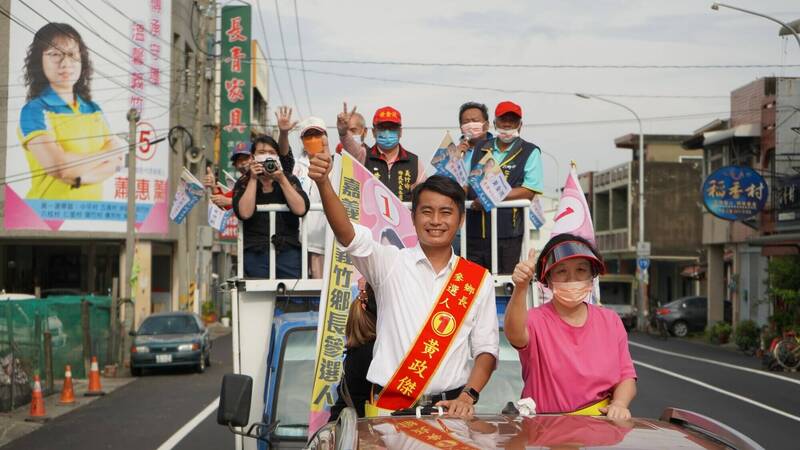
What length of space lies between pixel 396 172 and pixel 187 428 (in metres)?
8.56

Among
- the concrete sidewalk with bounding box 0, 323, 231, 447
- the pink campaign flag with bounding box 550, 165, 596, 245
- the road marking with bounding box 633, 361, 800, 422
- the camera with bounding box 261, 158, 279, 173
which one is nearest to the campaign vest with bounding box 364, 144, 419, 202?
the camera with bounding box 261, 158, 279, 173

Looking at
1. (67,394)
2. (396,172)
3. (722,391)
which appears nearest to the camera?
(396,172)

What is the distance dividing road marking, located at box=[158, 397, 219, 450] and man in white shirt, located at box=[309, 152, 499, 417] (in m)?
9.33

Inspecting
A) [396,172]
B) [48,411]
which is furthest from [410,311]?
[48,411]

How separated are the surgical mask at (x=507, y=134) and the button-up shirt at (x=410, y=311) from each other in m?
2.96

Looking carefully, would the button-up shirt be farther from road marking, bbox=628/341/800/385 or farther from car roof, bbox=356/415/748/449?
road marking, bbox=628/341/800/385

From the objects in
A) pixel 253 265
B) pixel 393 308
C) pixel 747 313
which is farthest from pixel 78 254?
pixel 393 308

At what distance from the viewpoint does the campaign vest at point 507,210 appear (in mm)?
7484

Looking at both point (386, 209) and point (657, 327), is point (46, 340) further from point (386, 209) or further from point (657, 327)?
point (657, 327)

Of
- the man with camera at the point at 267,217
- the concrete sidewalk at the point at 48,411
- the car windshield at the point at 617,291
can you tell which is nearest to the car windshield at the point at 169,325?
the concrete sidewalk at the point at 48,411

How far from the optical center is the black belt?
15.5 ft

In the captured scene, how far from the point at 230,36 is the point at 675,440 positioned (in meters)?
40.7

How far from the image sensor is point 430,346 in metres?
4.75

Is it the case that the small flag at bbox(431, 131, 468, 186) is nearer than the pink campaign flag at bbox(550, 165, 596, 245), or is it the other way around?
the pink campaign flag at bbox(550, 165, 596, 245)
